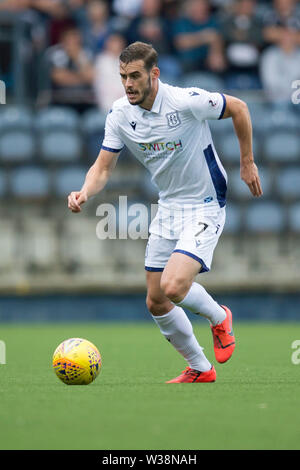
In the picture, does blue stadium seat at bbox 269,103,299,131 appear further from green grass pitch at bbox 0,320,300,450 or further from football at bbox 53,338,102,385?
football at bbox 53,338,102,385

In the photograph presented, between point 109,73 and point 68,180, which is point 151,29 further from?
point 68,180

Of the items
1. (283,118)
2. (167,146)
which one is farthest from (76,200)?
(283,118)

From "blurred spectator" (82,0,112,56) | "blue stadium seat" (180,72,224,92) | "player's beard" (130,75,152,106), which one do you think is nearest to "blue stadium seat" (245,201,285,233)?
"blue stadium seat" (180,72,224,92)

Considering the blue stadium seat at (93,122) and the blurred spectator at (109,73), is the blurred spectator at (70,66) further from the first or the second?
the blue stadium seat at (93,122)

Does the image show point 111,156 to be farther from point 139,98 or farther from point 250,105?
point 250,105

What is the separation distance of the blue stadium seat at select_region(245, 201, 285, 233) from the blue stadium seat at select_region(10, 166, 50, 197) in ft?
9.41

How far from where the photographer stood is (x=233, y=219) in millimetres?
13320

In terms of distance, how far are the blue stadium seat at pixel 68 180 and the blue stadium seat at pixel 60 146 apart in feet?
0.56

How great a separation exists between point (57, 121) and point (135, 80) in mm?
7386

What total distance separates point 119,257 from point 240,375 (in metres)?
6.50

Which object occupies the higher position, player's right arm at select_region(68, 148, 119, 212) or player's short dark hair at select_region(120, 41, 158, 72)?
player's short dark hair at select_region(120, 41, 158, 72)

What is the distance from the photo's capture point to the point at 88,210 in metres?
13.3

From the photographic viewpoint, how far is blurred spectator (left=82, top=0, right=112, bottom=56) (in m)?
13.3

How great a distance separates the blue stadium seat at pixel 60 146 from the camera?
528 inches
